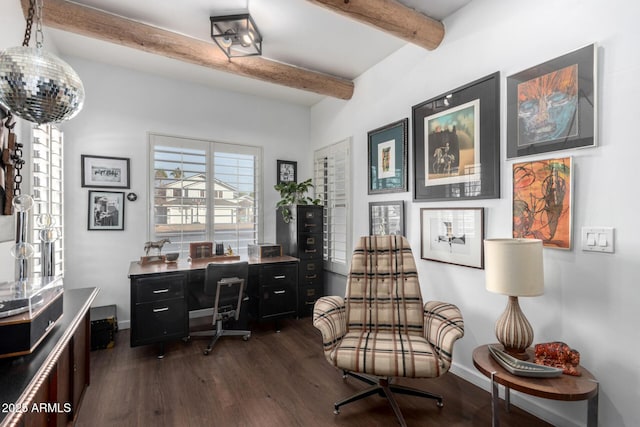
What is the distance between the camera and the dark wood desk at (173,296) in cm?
272

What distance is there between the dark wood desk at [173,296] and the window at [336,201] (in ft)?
2.67

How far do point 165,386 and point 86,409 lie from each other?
0.48 meters

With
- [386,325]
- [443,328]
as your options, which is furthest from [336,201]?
[443,328]

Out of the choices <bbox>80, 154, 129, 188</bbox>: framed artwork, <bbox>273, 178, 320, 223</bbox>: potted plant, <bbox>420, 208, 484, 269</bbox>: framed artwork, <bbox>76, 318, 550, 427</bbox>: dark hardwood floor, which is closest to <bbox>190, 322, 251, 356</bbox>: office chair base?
<bbox>76, 318, 550, 427</bbox>: dark hardwood floor

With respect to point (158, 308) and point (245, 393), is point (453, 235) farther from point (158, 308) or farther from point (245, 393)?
point (158, 308)

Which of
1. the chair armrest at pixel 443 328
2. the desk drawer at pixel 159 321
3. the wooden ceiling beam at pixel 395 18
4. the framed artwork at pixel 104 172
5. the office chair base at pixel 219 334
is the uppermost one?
the wooden ceiling beam at pixel 395 18

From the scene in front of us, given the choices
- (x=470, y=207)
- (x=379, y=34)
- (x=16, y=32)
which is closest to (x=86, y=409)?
(x=16, y=32)

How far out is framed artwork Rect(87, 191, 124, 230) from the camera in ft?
10.8

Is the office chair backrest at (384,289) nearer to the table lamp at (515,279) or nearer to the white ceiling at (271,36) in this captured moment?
the table lamp at (515,279)

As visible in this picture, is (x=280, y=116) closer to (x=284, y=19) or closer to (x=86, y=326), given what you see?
(x=284, y=19)

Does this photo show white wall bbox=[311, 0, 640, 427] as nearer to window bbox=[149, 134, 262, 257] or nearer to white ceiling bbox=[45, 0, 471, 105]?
white ceiling bbox=[45, 0, 471, 105]

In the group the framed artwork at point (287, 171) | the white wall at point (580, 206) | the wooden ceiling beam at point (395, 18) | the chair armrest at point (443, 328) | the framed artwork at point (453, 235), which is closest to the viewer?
the white wall at point (580, 206)

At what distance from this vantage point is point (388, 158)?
3.14 m

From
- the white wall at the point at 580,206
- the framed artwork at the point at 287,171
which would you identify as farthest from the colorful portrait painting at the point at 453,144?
the framed artwork at the point at 287,171
